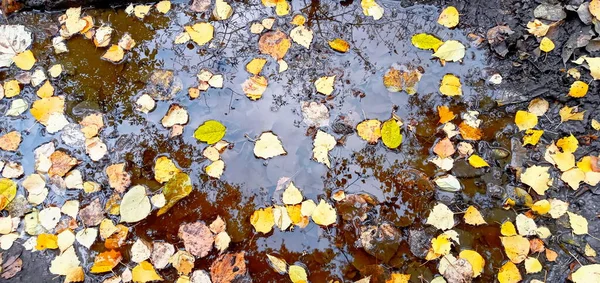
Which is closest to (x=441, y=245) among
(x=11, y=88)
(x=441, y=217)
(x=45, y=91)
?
(x=441, y=217)

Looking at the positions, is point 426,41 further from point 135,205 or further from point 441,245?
point 135,205

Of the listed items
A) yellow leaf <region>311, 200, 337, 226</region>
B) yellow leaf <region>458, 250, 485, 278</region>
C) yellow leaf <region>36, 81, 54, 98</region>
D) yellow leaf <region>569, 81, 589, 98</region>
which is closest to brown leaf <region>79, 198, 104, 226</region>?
yellow leaf <region>36, 81, 54, 98</region>

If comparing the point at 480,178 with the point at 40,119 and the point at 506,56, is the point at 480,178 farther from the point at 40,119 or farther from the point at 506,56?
the point at 40,119

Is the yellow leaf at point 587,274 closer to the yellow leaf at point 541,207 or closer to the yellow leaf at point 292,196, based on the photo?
the yellow leaf at point 541,207

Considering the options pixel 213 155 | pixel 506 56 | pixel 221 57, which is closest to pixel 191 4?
pixel 221 57

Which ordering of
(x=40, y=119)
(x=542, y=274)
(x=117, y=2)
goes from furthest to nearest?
1. (x=117, y=2)
2. (x=40, y=119)
3. (x=542, y=274)

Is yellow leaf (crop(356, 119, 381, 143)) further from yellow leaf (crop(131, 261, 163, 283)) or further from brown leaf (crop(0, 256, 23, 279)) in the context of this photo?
Result: brown leaf (crop(0, 256, 23, 279))
